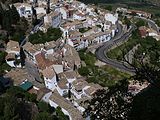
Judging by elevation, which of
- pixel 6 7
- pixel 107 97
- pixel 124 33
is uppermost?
pixel 107 97

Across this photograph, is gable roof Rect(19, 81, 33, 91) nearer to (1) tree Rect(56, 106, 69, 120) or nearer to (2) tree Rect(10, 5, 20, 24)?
(1) tree Rect(56, 106, 69, 120)

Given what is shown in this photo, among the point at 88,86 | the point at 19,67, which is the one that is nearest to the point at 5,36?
the point at 19,67

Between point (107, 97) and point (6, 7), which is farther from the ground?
point (107, 97)

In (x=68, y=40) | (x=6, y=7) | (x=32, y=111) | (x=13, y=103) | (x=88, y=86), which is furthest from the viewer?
(x=6, y=7)

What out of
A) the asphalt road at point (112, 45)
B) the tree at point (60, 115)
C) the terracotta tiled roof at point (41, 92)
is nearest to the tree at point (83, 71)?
the asphalt road at point (112, 45)

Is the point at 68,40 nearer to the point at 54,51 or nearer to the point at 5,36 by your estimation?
the point at 54,51

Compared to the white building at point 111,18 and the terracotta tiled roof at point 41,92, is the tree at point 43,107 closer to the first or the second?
the terracotta tiled roof at point 41,92

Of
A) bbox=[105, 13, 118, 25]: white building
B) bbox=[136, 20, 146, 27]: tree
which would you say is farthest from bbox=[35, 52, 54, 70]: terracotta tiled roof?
bbox=[136, 20, 146, 27]: tree

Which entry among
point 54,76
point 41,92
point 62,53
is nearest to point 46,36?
point 62,53
